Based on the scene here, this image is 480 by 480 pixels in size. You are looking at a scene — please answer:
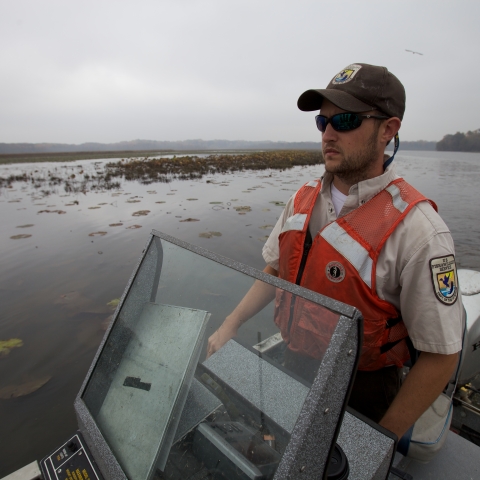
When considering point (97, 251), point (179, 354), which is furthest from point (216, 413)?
point (97, 251)

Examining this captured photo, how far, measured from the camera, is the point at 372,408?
57.6 inches

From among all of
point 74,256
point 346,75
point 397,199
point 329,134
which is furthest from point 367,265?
point 74,256

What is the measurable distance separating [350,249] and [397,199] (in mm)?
287

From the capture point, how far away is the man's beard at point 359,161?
1.38 m

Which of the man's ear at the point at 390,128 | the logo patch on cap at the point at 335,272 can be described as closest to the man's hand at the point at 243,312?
the logo patch on cap at the point at 335,272

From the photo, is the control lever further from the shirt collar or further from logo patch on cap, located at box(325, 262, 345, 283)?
the shirt collar

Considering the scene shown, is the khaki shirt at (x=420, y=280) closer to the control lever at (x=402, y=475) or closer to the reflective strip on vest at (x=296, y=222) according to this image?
the reflective strip on vest at (x=296, y=222)

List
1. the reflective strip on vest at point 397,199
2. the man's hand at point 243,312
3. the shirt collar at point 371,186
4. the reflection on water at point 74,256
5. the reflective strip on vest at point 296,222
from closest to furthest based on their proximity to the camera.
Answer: the man's hand at point 243,312 < the reflective strip on vest at point 397,199 < the shirt collar at point 371,186 < the reflective strip on vest at point 296,222 < the reflection on water at point 74,256

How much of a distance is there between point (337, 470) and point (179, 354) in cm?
54

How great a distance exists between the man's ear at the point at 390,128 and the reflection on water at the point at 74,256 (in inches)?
126

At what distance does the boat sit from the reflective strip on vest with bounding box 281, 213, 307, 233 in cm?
62

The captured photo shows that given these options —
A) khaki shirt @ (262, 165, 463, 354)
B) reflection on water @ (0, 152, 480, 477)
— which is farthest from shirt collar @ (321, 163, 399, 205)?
reflection on water @ (0, 152, 480, 477)

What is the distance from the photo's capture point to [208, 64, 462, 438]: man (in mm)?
1134

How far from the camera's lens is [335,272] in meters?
1.32
